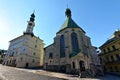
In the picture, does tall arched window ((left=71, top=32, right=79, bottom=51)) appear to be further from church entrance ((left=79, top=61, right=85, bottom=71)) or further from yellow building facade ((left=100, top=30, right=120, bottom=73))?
yellow building facade ((left=100, top=30, right=120, bottom=73))

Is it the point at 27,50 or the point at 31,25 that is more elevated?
the point at 31,25

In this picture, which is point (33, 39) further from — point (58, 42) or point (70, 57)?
point (70, 57)

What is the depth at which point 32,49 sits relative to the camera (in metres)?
40.3

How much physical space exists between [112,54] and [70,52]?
15.3m

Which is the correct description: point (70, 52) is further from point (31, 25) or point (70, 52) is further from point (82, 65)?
point (31, 25)

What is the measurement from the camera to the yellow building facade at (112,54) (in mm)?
28688

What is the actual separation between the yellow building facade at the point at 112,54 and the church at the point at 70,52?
646cm

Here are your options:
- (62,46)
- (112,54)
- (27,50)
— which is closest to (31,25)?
(27,50)

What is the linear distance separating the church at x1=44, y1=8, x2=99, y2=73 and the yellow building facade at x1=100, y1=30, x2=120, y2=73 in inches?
254

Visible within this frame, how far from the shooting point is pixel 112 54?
101 ft

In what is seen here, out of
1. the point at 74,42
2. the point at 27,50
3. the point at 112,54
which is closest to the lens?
the point at 74,42

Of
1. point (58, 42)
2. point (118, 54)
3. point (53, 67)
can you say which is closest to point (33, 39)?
point (58, 42)

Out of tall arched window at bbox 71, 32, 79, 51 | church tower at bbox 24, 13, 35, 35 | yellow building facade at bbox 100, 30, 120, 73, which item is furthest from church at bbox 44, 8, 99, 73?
church tower at bbox 24, 13, 35, 35

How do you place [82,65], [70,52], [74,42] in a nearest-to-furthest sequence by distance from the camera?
[82,65] → [70,52] → [74,42]
